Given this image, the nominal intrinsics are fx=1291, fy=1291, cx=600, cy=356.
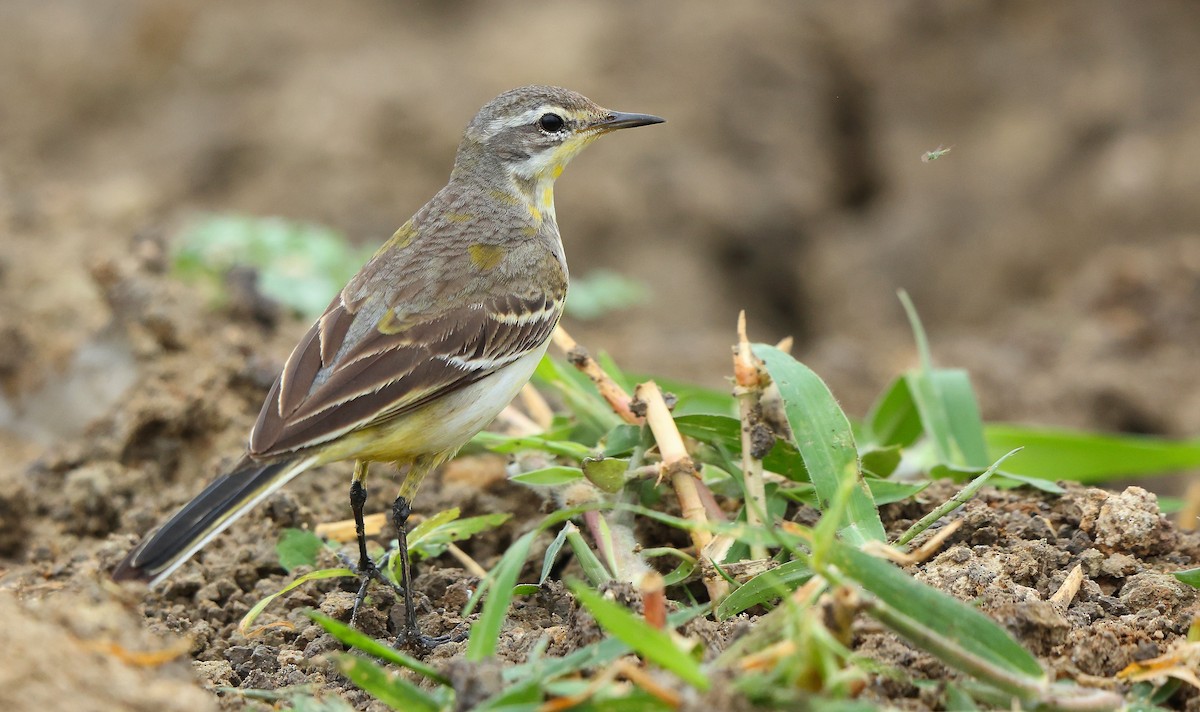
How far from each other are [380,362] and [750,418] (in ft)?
4.72

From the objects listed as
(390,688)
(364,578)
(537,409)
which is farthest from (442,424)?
(390,688)

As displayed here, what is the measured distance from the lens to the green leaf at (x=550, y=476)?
493 cm

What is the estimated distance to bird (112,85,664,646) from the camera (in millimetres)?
4469

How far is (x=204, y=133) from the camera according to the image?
512 inches

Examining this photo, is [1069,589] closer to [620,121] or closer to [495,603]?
[495,603]

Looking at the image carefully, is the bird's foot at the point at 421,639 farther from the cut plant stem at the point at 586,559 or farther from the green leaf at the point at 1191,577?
the green leaf at the point at 1191,577

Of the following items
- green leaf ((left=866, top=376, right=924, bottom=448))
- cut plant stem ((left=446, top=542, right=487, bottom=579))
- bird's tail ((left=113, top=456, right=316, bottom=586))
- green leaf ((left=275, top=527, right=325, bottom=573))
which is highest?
bird's tail ((left=113, top=456, right=316, bottom=586))

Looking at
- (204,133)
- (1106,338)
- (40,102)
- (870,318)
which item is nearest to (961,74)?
(870,318)

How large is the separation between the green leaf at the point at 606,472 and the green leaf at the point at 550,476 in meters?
0.11

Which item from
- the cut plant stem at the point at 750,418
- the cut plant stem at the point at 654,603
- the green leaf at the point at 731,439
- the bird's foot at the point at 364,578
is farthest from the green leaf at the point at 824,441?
the bird's foot at the point at 364,578

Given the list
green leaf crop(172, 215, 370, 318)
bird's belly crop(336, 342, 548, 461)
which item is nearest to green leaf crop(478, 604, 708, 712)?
bird's belly crop(336, 342, 548, 461)

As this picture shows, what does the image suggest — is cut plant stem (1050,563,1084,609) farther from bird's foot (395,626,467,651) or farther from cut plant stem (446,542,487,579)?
cut plant stem (446,542,487,579)

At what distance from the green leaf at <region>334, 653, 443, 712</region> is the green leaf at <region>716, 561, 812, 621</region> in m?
1.11

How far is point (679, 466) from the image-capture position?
4.72 metres
